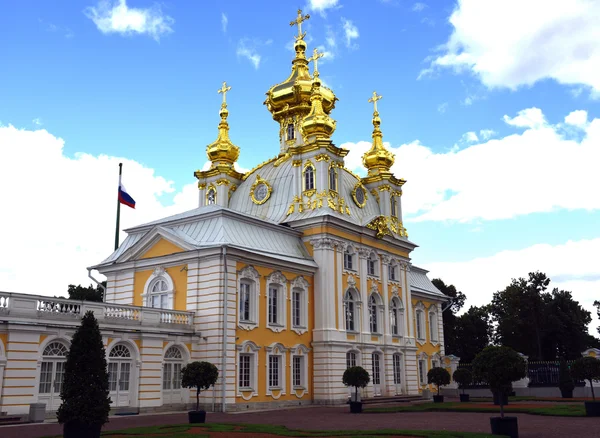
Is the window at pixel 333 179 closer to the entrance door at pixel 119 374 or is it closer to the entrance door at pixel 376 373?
the entrance door at pixel 376 373

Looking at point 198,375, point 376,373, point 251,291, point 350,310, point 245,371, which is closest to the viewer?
point 198,375

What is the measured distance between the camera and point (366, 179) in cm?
4106

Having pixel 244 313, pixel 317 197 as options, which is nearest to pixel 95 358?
pixel 244 313

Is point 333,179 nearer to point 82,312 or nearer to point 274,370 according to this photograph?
point 274,370

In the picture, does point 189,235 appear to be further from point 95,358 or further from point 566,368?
point 566,368

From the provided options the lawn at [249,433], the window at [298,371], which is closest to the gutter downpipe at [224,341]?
the window at [298,371]

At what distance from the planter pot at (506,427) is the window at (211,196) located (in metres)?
26.9

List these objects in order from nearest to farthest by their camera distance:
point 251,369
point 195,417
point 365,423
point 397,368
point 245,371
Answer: point 195,417, point 365,423, point 245,371, point 251,369, point 397,368

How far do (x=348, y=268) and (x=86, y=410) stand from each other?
72.1ft

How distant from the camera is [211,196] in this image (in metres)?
40.2

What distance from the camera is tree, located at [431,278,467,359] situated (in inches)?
2484

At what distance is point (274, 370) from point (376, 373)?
27.9 feet

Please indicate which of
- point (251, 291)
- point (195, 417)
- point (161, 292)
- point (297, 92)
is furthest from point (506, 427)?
point (297, 92)

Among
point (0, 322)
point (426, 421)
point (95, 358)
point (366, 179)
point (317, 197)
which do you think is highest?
point (366, 179)
